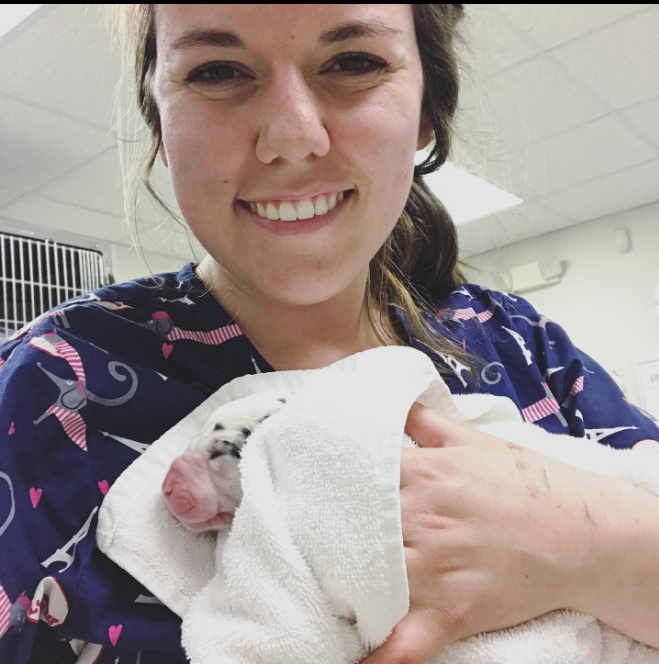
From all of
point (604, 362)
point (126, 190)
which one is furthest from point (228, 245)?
point (604, 362)

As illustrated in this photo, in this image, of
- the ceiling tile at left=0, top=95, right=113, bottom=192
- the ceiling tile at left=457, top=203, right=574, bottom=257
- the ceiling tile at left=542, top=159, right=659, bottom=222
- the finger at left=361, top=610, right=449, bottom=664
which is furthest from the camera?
the ceiling tile at left=457, top=203, right=574, bottom=257

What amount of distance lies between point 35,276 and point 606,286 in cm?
379

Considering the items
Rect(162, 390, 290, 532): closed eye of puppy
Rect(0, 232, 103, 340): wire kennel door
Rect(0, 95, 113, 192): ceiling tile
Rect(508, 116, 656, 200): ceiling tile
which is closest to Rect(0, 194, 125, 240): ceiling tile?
Rect(0, 95, 113, 192): ceiling tile

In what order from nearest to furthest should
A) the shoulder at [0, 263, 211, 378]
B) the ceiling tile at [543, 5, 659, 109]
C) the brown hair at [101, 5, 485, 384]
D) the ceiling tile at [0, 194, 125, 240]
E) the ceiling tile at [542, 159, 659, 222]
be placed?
the shoulder at [0, 263, 211, 378] → the brown hair at [101, 5, 485, 384] → the ceiling tile at [543, 5, 659, 109] → the ceiling tile at [0, 194, 125, 240] → the ceiling tile at [542, 159, 659, 222]

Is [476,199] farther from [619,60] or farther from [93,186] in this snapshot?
[93,186]

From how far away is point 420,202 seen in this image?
1.14 metres

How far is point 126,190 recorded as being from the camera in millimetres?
1108

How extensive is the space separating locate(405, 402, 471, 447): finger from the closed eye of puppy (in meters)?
0.15

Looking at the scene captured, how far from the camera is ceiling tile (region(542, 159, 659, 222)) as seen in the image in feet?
12.6

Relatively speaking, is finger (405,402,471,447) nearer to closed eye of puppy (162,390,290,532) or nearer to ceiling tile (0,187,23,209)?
closed eye of puppy (162,390,290,532)

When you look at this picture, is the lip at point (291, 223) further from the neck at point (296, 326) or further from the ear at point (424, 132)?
the ear at point (424, 132)

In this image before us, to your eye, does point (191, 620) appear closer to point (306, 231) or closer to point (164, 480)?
point (164, 480)

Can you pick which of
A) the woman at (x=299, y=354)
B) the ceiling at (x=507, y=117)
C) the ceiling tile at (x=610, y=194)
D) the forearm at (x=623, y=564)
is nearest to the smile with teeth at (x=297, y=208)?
the woman at (x=299, y=354)

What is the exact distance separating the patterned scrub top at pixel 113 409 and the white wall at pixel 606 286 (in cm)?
336
